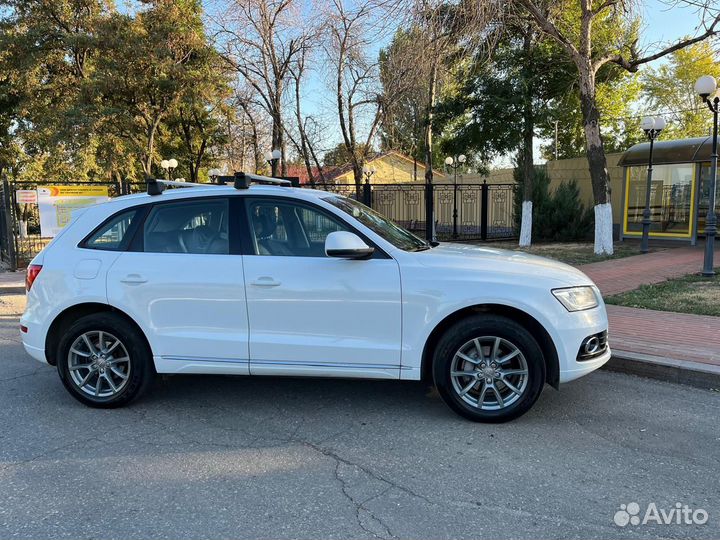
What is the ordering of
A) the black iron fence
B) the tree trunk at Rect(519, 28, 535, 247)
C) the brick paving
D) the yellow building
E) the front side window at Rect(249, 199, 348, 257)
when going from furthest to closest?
the yellow building → the tree trunk at Rect(519, 28, 535, 247) → the black iron fence → the brick paving → the front side window at Rect(249, 199, 348, 257)

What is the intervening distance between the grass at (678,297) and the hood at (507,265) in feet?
13.4

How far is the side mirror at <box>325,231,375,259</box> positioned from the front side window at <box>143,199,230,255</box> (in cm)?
91

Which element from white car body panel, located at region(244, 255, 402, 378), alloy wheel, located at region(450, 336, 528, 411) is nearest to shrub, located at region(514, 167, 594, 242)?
alloy wheel, located at region(450, 336, 528, 411)

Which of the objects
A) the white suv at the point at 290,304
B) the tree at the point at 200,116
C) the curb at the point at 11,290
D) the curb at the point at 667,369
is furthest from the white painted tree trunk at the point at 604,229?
the tree at the point at 200,116

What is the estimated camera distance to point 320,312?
409cm

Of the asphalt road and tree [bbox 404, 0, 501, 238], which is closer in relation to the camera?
the asphalt road

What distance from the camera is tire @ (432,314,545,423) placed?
157 inches

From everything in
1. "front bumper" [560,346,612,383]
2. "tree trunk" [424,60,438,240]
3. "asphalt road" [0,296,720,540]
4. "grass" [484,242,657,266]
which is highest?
"tree trunk" [424,60,438,240]

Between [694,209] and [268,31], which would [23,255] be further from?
[694,209]

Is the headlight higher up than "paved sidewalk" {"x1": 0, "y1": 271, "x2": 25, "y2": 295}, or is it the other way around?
the headlight

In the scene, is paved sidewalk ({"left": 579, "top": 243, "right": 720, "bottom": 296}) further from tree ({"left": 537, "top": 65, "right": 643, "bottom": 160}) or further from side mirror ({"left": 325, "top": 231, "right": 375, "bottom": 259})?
side mirror ({"left": 325, "top": 231, "right": 375, "bottom": 259})

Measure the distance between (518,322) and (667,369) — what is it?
2095mm

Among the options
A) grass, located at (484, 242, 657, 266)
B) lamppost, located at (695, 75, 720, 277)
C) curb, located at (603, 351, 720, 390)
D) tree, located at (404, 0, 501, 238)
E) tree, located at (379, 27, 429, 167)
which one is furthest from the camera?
grass, located at (484, 242, 657, 266)

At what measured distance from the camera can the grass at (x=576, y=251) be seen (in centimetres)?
1295
